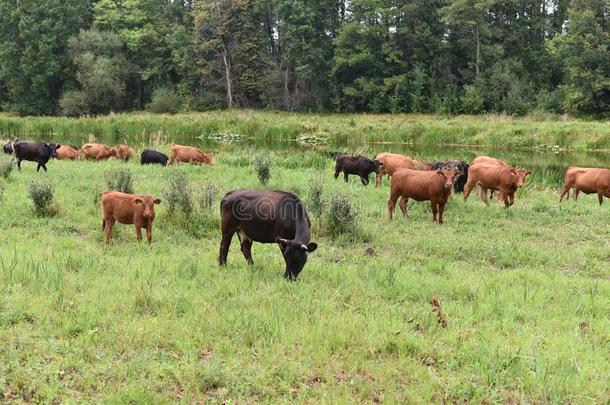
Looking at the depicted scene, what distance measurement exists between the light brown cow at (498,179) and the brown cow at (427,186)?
273 cm

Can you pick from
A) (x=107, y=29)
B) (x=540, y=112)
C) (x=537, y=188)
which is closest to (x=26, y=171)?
(x=537, y=188)

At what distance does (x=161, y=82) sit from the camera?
208ft

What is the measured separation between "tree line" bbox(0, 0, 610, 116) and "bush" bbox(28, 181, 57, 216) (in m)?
43.9

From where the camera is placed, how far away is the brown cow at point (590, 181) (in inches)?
628

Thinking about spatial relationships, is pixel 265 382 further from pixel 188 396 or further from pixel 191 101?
pixel 191 101

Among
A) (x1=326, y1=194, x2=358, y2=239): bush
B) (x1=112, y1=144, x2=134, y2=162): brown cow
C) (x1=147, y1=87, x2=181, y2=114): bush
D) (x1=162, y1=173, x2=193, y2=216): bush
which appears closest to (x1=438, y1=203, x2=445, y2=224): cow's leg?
(x1=326, y1=194, x2=358, y2=239): bush

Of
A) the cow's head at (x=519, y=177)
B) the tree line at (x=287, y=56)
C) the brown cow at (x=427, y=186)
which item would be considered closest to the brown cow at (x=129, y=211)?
the brown cow at (x=427, y=186)

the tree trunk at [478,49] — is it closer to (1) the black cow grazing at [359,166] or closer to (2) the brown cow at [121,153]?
(1) the black cow grazing at [359,166]

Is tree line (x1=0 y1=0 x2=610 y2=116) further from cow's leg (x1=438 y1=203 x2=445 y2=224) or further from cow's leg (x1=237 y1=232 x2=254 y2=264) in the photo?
cow's leg (x1=237 y1=232 x2=254 y2=264)

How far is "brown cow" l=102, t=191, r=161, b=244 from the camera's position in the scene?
9430 millimetres

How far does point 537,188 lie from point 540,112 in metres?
27.0

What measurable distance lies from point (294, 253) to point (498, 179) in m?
9.62

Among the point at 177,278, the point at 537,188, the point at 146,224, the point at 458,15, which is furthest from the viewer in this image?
the point at 458,15

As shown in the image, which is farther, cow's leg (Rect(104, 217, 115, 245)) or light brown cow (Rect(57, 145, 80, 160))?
light brown cow (Rect(57, 145, 80, 160))
